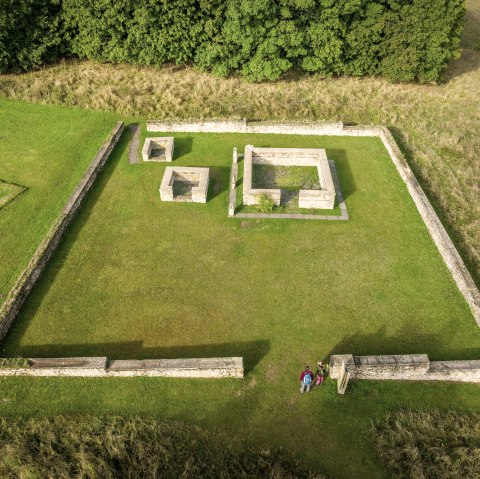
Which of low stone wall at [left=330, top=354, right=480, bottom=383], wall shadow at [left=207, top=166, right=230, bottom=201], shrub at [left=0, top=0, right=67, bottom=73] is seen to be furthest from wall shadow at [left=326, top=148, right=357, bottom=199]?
shrub at [left=0, top=0, right=67, bottom=73]

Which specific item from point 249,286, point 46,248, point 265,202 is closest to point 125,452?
point 249,286

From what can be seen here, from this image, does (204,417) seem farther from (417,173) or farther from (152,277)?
(417,173)

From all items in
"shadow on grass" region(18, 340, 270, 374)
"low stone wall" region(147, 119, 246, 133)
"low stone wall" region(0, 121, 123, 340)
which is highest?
"low stone wall" region(147, 119, 246, 133)

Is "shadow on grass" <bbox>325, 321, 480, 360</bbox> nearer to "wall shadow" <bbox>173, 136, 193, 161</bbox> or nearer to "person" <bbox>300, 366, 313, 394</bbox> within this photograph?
"person" <bbox>300, 366, 313, 394</bbox>

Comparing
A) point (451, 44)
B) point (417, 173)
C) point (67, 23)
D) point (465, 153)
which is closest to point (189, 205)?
point (417, 173)

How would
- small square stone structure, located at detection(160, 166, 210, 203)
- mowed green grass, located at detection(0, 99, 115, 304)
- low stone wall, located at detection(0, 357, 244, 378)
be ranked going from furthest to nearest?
small square stone structure, located at detection(160, 166, 210, 203)
mowed green grass, located at detection(0, 99, 115, 304)
low stone wall, located at detection(0, 357, 244, 378)

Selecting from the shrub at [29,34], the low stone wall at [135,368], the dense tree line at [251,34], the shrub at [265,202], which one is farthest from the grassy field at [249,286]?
the shrub at [29,34]

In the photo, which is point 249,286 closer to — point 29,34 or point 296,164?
point 296,164
